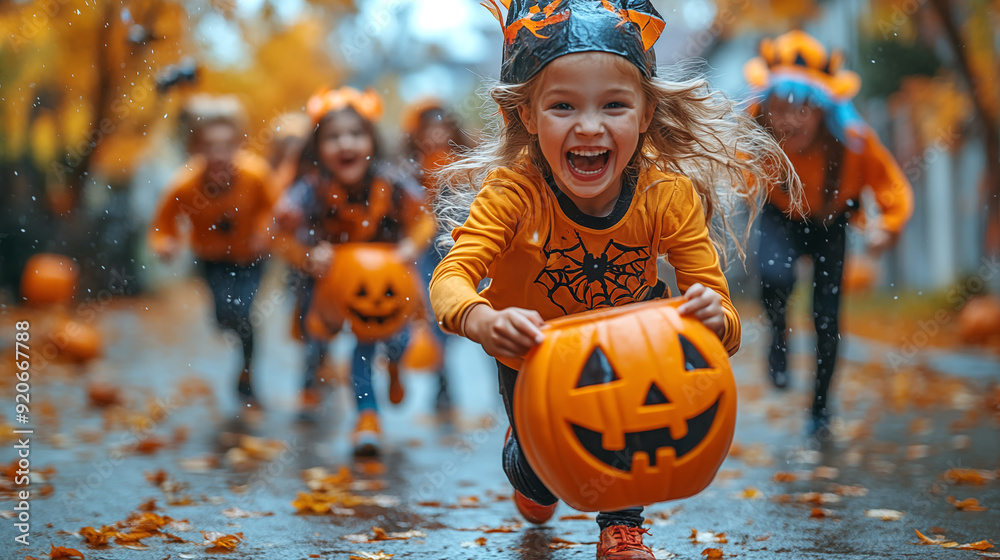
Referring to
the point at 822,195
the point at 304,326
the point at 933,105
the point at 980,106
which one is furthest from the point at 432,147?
the point at 933,105

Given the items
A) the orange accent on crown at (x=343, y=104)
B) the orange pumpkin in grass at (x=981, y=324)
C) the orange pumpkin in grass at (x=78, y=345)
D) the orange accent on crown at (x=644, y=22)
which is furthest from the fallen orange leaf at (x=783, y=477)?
the orange pumpkin in grass at (x=78, y=345)

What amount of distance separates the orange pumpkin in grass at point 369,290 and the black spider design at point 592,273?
2.48 m

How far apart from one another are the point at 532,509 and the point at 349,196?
3030mm

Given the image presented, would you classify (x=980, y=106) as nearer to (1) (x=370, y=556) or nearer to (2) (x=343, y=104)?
(2) (x=343, y=104)

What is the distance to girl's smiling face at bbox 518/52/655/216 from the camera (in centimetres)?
291

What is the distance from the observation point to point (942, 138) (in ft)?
51.0

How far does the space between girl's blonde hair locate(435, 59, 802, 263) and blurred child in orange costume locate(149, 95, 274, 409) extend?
4.02m

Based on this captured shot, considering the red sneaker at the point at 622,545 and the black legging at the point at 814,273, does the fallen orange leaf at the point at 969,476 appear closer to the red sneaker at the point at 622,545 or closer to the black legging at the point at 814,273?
the black legging at the point at 814,273

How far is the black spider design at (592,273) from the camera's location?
3164 millimetres

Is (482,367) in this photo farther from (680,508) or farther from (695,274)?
(695,274)

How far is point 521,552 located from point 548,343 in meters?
1.17

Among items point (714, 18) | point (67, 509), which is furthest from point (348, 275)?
point (714, 18)

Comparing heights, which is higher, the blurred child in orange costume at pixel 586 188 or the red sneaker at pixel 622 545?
the blurred child in orange costume at pixel 586 188

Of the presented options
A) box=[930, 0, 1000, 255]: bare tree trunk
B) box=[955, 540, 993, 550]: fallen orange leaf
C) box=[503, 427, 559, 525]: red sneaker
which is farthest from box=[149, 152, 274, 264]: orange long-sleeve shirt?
box=[930, 0, 1000, 255]: bare tree trunk
